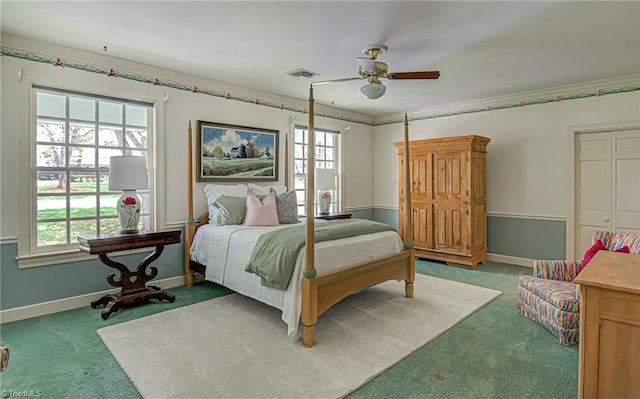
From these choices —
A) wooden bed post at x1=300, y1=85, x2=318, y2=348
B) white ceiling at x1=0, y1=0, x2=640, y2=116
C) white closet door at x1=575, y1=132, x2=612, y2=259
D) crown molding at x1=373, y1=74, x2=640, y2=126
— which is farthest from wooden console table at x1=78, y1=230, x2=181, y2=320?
white closet door at x1=575, y1=132, x2=612, y2=259

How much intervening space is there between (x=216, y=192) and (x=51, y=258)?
5.75 feet

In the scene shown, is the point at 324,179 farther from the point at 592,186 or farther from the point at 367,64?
the point at 592,186

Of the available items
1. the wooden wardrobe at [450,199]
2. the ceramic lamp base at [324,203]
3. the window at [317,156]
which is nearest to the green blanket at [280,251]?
the ceramic lamp base at [324,203]

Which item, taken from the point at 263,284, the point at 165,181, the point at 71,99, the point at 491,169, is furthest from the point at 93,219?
the point at 491,169

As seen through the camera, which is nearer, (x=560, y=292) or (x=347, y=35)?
(x=560, y=292)

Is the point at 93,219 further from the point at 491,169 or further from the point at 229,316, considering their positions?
the point at 491,169

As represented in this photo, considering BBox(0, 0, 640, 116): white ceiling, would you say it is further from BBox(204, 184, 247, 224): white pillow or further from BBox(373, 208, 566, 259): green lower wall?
BBox(373, 208, 566, 259): green lower wall

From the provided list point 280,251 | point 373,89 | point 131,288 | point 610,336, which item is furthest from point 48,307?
point 610,336

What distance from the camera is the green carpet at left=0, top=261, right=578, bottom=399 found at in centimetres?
209

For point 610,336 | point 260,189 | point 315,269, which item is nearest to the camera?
point 610,336

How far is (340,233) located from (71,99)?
301cm

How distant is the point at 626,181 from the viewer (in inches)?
171

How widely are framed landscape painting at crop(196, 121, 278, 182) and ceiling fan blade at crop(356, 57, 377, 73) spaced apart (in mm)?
2177

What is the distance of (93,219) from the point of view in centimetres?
364
